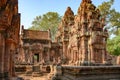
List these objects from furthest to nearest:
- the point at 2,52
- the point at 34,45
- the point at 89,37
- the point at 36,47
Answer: the point at 36,47 < the point at 34,45 < the point at 89,37 < the point at 2,52

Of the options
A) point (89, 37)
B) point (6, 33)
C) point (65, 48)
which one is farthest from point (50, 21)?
point (6, 33)

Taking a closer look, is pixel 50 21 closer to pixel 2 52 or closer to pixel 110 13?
pixel 110 13

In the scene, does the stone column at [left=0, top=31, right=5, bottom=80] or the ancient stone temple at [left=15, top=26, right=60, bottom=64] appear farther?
the ancient stone temple at [left=15, top=26, right=60, bottom=64]

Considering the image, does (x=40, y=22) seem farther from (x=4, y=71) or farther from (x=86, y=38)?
(x=4, y=71)

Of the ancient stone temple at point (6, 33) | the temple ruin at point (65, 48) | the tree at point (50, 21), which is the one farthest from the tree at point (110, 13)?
the ancient stone temple at point (6, 33)

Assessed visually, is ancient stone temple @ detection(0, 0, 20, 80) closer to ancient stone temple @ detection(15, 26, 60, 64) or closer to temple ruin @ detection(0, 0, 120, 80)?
temple ruin @ detection(0, 0, 120, 80)

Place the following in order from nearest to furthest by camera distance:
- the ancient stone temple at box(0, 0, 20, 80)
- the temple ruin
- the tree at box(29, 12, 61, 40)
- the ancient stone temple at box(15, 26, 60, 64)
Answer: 1. the ancient stone temple at box(0, 0, 20, 80)
2. the temple ruin
3. the ancient stone temple at box(15, 26, 60, 64)
4. the tree at box(29, 12, 61, 40)

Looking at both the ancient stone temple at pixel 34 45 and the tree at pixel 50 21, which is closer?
the ancient stone temple at pixel 34 45

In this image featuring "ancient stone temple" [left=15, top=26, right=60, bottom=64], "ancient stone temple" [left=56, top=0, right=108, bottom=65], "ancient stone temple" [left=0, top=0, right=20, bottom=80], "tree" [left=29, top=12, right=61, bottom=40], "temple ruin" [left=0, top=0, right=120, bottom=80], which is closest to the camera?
"ancient stone temple" [left=0, top=0, right=20, bottom=80]

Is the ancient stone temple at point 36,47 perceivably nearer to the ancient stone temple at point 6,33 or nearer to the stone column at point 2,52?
the ancient stone temple at point 6,33

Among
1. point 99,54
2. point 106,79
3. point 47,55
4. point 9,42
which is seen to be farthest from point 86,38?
point 47,55

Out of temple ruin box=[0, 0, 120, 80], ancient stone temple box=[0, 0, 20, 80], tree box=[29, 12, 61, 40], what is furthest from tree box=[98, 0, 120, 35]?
ancient stone temple box=[0, 0, 20, 80]

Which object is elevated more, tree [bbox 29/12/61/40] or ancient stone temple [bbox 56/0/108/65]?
tree [bbox 29/12/61/40]

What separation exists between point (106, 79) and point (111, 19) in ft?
75.1
